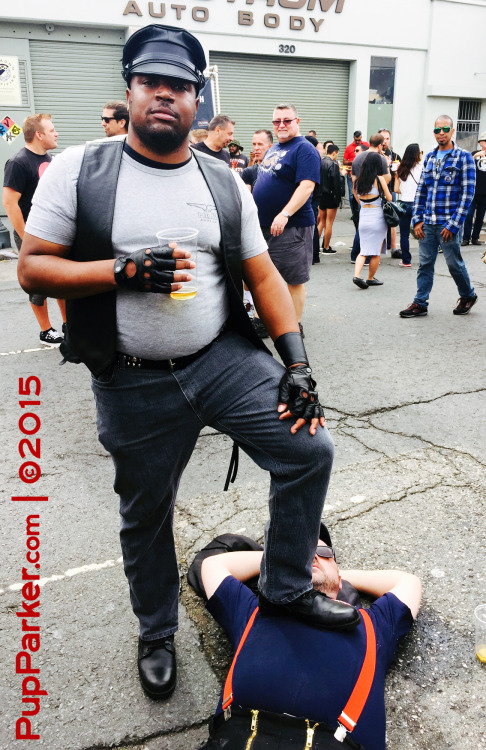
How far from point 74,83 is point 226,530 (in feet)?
49.9

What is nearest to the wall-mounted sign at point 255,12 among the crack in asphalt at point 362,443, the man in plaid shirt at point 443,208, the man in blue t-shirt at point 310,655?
the man in plaid shirt at point 443,208

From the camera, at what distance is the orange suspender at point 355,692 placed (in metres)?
1.79

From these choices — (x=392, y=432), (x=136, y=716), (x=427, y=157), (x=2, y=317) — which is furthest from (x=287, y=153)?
(x=136, y=716)

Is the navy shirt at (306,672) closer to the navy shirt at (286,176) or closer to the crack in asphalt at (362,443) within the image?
the crack in asphalt at (362,443)

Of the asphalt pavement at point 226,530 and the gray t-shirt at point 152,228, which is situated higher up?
the gray t-shirt at point 152,228

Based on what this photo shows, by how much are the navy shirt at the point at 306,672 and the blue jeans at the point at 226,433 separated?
5.4 inches

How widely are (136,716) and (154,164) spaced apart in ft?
5.91

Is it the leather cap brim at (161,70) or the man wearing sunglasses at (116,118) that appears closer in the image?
the leather cap brim at (161,70)

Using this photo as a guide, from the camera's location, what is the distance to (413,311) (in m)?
6.93

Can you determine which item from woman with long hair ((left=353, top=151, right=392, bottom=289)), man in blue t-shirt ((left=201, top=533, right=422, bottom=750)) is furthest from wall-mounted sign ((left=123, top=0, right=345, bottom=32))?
man in blue t-shirt ((left=201, top=533, right=422, bottom=750))

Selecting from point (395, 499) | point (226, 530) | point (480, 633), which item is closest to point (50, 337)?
point (226, 530)

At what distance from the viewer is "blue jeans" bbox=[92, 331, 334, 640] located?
1.91m

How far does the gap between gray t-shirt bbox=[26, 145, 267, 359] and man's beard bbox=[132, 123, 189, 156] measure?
0.20ft

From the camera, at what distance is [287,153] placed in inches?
221
